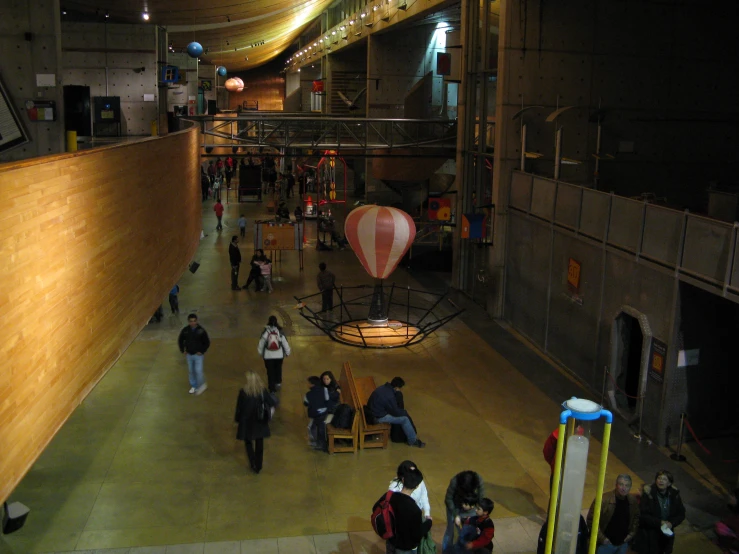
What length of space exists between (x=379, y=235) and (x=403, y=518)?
32.0 feet

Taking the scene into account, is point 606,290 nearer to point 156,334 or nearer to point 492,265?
point 492,265

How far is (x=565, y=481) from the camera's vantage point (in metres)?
4.19

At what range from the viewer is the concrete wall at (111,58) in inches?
835

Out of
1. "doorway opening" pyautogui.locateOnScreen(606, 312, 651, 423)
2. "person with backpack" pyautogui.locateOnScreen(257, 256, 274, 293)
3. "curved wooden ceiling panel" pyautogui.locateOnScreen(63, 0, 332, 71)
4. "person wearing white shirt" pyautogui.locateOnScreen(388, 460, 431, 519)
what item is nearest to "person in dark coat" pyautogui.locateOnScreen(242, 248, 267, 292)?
"person with backpack" pyautogui.locateOnScreen(257, 256, 274, 293)

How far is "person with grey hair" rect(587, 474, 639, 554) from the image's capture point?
787 cm

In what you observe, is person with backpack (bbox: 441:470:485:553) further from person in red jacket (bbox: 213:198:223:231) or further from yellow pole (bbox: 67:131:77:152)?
person in red jacket (bbox: 213:198:223:231)

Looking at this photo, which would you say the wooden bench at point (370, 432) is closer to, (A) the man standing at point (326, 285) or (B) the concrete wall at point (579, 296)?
(B) the concrete wall at point (579, 296)

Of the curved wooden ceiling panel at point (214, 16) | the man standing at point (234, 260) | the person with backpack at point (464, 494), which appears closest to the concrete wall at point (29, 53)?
the curved wooden ceiling panel at point (214, 16)

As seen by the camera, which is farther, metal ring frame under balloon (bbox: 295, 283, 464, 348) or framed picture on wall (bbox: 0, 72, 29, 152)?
metal ring frame under balloon (bbox: 295, 283, 464, 348)

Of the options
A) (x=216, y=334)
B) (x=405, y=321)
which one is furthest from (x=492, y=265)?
(x=216, y=334)

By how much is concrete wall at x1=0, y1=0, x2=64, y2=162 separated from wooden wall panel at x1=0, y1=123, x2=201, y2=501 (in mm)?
2506

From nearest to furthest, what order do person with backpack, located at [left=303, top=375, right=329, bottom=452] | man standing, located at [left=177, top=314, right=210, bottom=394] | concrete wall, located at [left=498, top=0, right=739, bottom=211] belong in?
person with backpack, located at [left=303, top=375, right=329, bottom=452]
man standing, located at [left=177, top=314, right=210, bottom=394]
concrete wall, located at [left=498, top=0, right=739, bottom=211]

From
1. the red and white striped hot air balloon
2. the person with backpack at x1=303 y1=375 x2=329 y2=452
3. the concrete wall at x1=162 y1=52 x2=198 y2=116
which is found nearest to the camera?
the person with backpack at x1=303 y1=375 x2=329 y2=452

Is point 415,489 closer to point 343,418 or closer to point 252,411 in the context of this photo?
point 252,411
